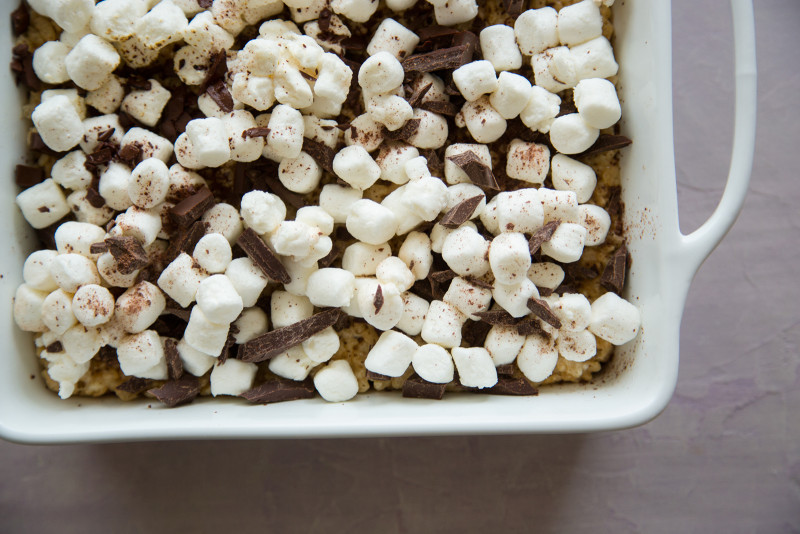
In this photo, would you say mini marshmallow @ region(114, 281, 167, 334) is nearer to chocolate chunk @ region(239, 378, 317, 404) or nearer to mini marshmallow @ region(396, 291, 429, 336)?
chocolate chunk @ region(239, 378, 317, 404)

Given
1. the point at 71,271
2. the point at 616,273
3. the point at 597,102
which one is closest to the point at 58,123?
the point at 71,271

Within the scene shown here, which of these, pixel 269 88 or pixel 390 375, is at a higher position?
pixel 269 88

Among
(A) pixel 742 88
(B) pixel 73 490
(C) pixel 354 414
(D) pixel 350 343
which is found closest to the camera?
(A) pixel 742 88

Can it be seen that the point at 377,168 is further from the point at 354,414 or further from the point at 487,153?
the point at 354,414

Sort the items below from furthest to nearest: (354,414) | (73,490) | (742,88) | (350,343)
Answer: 1. (73,490)
2. (350,343)
3. (354,414)
4. (742,88)

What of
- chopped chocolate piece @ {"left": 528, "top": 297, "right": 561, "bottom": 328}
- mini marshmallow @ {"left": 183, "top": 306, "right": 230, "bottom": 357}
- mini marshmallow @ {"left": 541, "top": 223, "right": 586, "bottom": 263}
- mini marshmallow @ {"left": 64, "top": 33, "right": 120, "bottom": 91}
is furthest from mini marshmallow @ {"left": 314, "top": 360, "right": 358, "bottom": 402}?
mini marshmallow @ {"left": 64, "top": 33, "right": 120, "bottom": 91}

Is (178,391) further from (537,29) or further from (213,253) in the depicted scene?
(537,29)

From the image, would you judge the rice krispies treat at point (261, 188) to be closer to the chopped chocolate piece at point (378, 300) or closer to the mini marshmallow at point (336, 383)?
the mini marshmallow at point (336, 383)

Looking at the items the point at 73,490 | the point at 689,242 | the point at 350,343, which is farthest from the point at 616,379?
the point at 73,490
